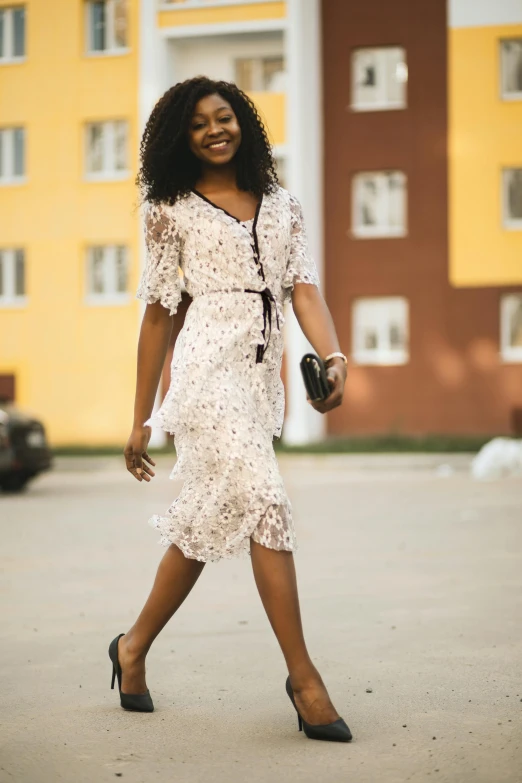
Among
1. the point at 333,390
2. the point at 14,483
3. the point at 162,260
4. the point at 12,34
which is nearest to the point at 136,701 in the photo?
the point at 333,390

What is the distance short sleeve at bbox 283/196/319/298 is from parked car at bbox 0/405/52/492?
38.5 ft

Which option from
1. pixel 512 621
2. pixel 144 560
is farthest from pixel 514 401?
pixel 512 621

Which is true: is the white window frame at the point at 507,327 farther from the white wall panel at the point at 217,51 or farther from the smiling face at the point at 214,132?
the smiling face at the point at 214,132

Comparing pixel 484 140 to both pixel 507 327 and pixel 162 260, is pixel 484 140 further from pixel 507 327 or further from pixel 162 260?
pixel 162 260

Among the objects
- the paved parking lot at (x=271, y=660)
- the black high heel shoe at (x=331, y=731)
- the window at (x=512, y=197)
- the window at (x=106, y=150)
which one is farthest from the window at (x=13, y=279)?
the black high heel shoe at (x=331, y=731)

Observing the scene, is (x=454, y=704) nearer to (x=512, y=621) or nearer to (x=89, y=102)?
(x=512, y=621)

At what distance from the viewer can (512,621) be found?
6324mm

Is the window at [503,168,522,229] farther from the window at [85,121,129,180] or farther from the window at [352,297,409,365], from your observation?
the window at [85,121,129,180]

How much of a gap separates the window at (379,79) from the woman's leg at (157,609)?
2933 cm

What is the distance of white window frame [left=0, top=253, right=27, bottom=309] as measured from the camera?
35.0m

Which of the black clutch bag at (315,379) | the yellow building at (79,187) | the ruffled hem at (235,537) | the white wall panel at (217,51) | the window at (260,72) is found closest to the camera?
the black clutch bag at (315,379)

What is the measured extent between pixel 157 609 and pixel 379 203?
29.1 meters

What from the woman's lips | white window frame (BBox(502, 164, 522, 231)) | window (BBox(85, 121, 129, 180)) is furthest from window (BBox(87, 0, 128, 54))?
the woman's lips

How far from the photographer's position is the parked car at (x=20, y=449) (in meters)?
15.9
